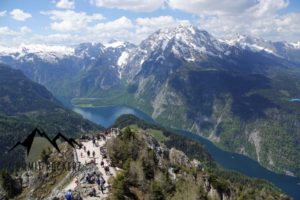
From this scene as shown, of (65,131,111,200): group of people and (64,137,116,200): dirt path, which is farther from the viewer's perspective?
(64,137,116,200): dirt path

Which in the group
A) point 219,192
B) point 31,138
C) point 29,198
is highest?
point 31,138

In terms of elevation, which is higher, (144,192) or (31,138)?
(31,138)

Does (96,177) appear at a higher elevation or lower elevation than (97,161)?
higher

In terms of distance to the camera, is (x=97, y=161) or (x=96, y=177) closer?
(x=96, y=177)

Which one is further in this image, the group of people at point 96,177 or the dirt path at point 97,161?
the dirt path at point 97,161

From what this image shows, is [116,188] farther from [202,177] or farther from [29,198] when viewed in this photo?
[202,177]

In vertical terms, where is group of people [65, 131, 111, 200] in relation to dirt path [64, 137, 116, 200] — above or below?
above

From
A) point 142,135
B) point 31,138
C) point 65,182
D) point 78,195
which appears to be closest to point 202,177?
point 142,135

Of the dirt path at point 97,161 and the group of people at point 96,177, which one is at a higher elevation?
the group of people at point 96,177

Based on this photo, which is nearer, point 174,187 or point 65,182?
point 65,182

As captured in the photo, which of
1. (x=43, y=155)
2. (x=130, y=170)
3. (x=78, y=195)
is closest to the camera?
(x=78, y=195)

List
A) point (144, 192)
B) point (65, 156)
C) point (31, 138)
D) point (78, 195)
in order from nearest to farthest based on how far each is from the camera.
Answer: point (31, 138) → point (78, 195) → point (144, 192) → point (65, 156)
